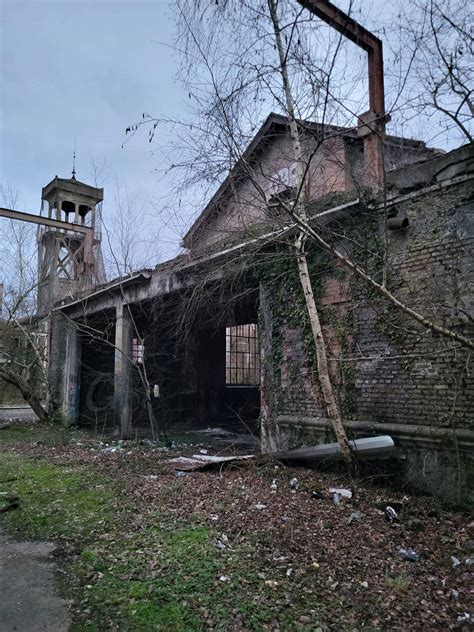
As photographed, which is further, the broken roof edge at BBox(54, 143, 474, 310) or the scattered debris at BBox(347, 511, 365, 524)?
the broken roof edge at BBox(54, 143, 474, 310)

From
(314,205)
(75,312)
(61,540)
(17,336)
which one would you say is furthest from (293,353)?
(17,336)

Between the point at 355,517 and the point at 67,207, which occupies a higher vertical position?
the point at 67,207

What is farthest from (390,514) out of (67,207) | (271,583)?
(67,207)

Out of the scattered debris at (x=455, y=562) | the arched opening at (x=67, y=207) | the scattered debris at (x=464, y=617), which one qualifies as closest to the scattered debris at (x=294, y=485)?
the scattered debris at (x=455, y=562)

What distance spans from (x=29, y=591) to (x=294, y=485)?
11.6ft

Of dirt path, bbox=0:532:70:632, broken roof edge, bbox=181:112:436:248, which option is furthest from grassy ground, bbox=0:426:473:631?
broken roof edge, bbox=181:112:436:248

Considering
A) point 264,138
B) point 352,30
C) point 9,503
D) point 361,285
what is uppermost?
point 352,30

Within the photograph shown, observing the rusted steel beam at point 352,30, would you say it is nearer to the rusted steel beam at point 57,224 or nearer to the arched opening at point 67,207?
the rusted steel beam at point 57,224

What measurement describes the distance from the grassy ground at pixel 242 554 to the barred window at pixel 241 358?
1208 cm

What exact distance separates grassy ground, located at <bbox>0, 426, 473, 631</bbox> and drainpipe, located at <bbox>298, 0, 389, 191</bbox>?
4.10 m

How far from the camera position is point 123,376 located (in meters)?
12.0

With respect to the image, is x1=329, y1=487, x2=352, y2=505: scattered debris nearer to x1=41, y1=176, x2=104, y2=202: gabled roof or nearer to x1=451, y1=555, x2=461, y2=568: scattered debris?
x1=451, y1=555, x2=461, y2=568: scattered debris

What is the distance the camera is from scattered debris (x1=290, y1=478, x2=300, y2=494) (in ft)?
19.9

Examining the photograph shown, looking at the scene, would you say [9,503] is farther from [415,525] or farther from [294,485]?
[415,525]
